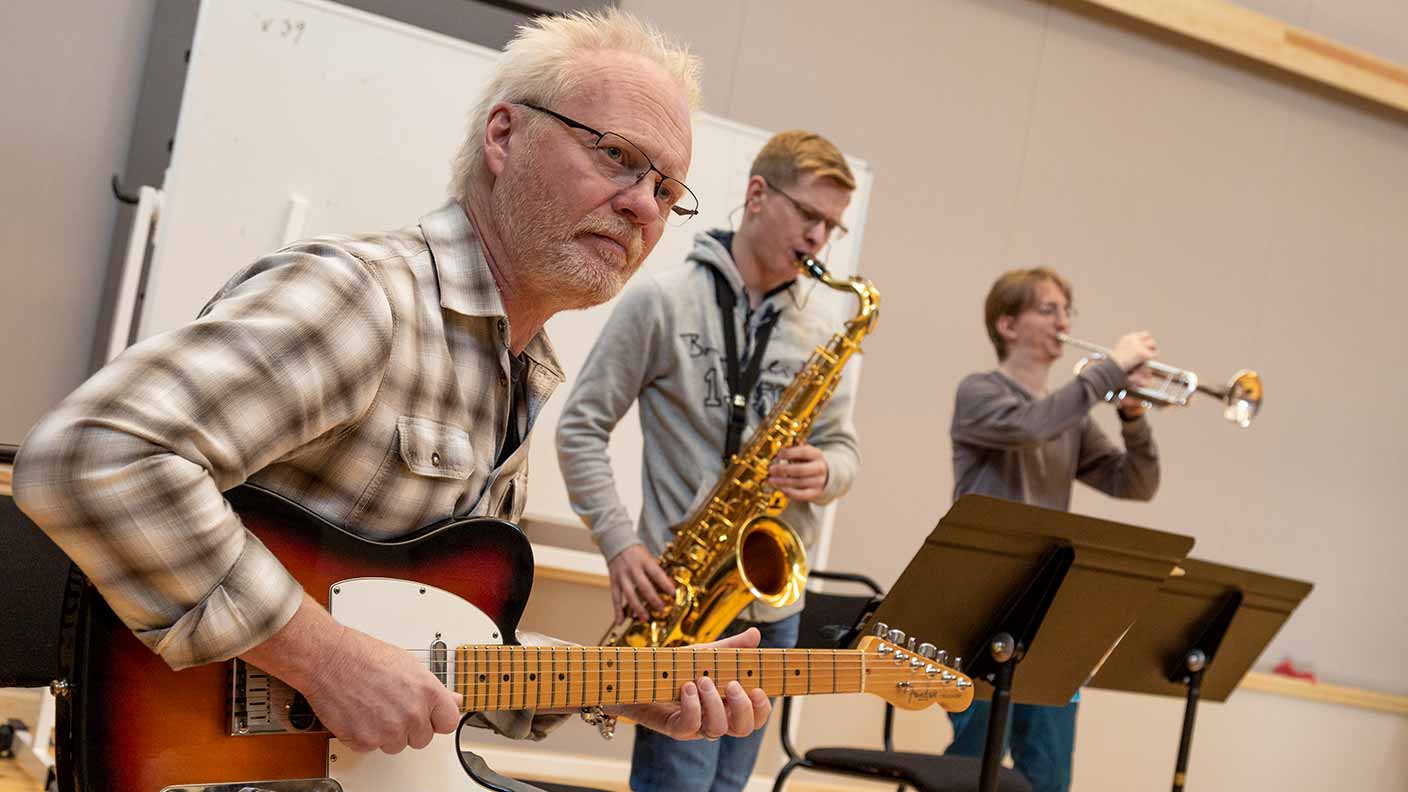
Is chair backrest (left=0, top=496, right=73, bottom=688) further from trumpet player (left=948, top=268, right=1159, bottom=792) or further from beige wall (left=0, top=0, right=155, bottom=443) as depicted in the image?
beige wall (left=0, top=0, right=155, bottom=443)

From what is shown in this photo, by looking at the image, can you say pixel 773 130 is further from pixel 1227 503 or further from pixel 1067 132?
pixel 1227 503

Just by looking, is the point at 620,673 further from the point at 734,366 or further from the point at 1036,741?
the point at 1036,741

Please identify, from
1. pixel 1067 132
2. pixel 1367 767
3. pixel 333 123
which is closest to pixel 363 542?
pixel 333 123

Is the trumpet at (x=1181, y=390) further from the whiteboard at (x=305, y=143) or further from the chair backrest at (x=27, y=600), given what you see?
the chair backrest at (x=27, y=600)

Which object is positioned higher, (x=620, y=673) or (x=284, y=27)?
(x=284, y=27)

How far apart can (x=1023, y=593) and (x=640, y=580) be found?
762 mm

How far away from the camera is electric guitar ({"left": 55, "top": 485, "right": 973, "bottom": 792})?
134 cm

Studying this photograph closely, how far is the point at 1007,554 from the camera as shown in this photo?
7.95 feet

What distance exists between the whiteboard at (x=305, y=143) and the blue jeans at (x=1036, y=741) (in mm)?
1200

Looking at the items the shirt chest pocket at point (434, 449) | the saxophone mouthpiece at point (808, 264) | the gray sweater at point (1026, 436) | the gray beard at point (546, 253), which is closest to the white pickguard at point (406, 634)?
the shirt chest pocket at point (434, 449)

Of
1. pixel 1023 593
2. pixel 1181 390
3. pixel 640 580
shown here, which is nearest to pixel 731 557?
pixel 640 580

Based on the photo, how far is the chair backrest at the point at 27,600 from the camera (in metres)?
1.79

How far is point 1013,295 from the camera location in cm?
385

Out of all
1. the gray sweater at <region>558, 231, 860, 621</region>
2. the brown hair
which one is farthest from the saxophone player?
the brown hair
